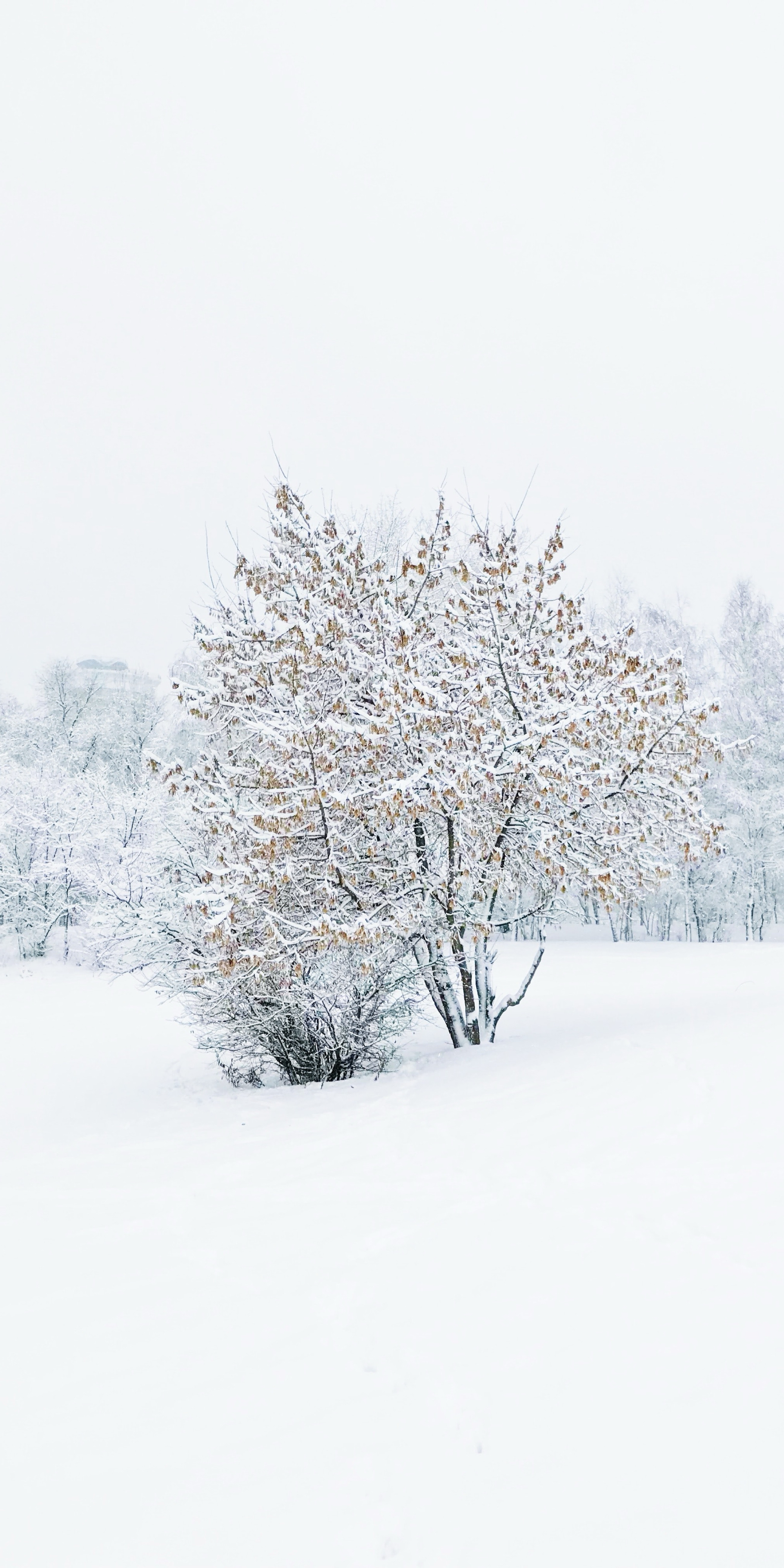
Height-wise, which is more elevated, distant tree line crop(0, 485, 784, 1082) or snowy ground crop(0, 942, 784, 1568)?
distant tree line crop(0, 485, 784, 1082)

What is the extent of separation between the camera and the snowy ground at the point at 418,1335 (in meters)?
2.12

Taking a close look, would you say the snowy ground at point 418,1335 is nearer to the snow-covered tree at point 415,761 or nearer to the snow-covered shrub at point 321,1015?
the snow-covered shrub at point 321,1015

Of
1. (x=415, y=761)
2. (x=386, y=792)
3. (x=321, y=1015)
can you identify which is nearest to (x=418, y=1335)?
(x=386, y=792)

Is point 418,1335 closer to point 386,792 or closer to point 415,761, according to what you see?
point 386,792

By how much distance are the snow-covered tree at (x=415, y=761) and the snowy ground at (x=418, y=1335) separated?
1890mm

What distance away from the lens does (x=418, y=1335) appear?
2.98m

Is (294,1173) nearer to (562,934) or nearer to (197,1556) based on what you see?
(197,1556)

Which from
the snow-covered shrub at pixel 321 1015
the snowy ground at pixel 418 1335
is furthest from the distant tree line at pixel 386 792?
the snowy ground at pixel 418 1335

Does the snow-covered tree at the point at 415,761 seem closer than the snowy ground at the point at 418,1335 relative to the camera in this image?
No

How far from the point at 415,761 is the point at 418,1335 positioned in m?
4.70

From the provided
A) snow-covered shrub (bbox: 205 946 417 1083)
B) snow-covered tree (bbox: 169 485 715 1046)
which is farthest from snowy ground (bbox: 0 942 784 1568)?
snow-covered tree (bbox: 169 485 715 1046)

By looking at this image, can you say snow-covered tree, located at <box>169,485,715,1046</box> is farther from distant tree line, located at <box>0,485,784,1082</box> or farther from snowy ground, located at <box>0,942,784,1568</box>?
snowy ground, located at <box>0,942,784,1568</box>

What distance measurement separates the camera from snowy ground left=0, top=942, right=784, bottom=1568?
212 centimetres

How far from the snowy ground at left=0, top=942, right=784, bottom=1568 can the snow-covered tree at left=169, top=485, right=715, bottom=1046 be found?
1890 mm
